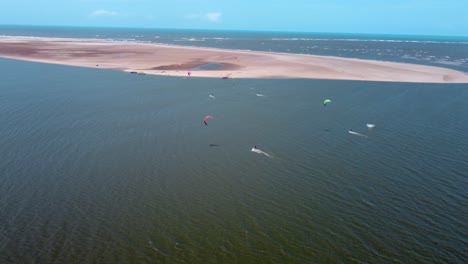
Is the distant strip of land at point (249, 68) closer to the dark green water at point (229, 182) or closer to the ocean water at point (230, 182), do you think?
the dark green water at point (229, 182)

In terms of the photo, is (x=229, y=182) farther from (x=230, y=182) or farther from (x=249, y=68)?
(x=249, y=68)

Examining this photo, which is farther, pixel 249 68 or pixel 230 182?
pixel 249 68

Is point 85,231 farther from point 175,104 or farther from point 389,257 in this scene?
point 175,104

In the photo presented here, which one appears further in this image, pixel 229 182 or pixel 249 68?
pixel 249 68

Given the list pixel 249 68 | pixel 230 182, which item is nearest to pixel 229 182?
pixel 230 182

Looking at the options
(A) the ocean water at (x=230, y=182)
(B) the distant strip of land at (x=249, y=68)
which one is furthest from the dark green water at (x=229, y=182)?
(B) the distant strip of land at (x=249, y=68)

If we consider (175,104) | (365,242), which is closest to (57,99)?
(175,104)

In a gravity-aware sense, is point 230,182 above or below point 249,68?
below

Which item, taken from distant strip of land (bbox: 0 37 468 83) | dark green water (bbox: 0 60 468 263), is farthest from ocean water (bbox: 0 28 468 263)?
distant strip of land (bbox: 0 37 468 83)
